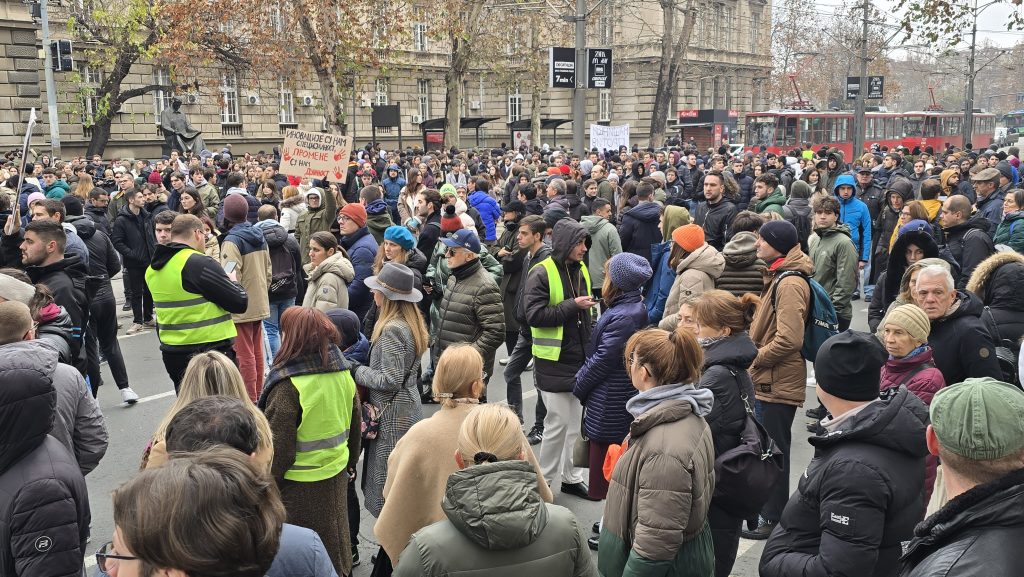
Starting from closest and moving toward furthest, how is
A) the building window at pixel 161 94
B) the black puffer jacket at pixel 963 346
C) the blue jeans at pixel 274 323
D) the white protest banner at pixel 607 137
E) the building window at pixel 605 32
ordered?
the black puffer jacket at pixel 963 346 → the blue jeans at pixel 274 323 → the white protest banner at pixel 607 137 → the building window at pixel 161 94 → the building window at pixel 605 32

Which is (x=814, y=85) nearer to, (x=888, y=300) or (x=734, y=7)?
(x=734, y=7)

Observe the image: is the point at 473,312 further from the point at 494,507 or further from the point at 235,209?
the point at 494,507

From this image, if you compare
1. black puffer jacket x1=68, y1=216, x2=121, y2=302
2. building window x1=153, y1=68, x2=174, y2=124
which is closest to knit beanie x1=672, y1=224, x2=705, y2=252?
black puffer jacket x1=68, y1=216, x2=121, y2=302

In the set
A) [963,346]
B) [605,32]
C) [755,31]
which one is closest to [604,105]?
[605,32]

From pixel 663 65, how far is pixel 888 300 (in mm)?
29178

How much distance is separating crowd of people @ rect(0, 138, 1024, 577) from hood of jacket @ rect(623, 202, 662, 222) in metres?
0.86

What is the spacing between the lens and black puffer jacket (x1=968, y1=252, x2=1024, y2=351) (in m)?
5.61

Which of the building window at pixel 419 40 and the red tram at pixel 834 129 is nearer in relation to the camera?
the red tram at pixel 834 129

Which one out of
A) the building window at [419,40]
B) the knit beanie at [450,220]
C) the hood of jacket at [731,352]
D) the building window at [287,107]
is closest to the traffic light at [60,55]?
the building window at [287,107]

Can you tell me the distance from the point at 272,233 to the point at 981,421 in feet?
22.8

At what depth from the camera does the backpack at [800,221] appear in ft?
34.4

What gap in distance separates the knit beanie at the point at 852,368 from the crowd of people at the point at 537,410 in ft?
0.04

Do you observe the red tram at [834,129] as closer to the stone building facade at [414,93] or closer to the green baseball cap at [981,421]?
the stone building facade at [414,93]

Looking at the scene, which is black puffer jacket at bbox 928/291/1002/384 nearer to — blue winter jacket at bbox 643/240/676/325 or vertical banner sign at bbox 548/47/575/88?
blue winter jacket at bbox 643/240/676/325
